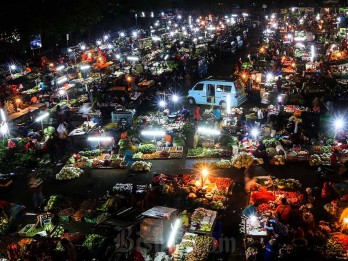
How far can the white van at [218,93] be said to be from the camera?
869 inches

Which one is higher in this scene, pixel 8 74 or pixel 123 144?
pixel 8 74

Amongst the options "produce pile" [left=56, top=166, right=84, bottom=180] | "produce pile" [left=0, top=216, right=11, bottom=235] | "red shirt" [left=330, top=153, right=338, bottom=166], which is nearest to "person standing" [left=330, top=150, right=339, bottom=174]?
"red shirt" [left=330, top=153, right=338, bottom=166]

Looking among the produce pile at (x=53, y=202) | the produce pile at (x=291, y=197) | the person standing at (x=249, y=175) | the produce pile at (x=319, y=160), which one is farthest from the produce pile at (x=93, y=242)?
the produce pile at (x=319, y=160)

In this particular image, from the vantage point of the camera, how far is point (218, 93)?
74.0 ft

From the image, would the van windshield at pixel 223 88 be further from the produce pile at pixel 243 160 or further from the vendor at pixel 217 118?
the produce pile at pixel 243 160

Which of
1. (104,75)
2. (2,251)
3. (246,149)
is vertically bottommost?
(2,251)

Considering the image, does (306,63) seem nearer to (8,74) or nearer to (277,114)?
(277,114)

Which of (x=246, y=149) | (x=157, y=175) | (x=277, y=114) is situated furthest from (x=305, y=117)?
(x=157, y=175)

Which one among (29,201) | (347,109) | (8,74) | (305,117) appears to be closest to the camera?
(29,201)

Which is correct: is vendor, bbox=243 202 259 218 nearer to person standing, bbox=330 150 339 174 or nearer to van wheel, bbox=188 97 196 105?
person standing, bbox=330 150 339 174

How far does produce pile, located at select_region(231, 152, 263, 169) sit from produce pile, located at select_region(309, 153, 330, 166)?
2.08 m

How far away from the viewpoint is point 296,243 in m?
10.3

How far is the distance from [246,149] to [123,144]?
586 cm

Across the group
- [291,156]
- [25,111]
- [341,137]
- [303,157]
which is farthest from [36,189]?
[341,137]
